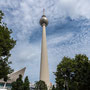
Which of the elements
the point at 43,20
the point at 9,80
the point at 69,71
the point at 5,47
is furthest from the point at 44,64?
the point at 5,47

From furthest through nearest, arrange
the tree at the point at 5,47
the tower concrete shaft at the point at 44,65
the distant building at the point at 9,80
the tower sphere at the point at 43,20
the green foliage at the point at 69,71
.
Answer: the tower sphere at the point at 43,20, the tower concrete shaft at the point at 44,65, the distant building at the point at 9,80, the green foliage at the point at 69,71, the tree at the point at 5,47

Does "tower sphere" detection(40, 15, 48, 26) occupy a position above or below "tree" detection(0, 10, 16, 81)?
above

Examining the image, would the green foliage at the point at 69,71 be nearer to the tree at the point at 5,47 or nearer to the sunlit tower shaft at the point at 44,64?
the tree at the point at 5,47

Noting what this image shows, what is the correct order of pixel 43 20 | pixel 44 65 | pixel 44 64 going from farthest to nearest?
pixel 43 20 < pixel 44 64 < pixel 44 65

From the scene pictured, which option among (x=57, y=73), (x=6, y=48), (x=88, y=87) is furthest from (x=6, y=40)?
(x=57, y=73)

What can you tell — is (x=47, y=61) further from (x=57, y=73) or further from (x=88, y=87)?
(x=88, y=87)

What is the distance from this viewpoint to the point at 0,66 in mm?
12266

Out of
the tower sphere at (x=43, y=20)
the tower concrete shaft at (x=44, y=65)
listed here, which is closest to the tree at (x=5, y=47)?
the tower concrete shaft at (x=44, y=65)

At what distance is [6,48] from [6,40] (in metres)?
0.99

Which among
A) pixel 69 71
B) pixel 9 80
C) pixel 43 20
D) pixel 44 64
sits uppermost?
pixel 43 20

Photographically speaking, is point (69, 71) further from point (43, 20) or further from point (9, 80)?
point (43, 20)

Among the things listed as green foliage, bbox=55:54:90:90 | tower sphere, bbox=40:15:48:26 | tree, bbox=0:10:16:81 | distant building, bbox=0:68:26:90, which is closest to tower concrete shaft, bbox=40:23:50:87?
distant building, bbox=0:68:26:90

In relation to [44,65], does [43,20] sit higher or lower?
higher

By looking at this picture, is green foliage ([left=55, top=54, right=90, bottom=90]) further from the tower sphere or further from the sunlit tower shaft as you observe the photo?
the tower sphere
